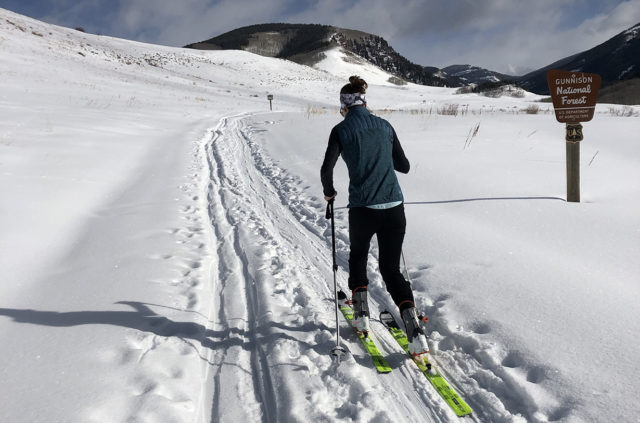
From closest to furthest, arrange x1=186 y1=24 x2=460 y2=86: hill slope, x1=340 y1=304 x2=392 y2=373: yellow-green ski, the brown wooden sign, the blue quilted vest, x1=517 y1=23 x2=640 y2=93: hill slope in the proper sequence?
the blue quilted vest
x1=340 y1=304 x2=392 y2=373: yellow-green ski
the brown wooden sign
x1=517 y1=23 x2=640 y2=93: hill slope
x1=186 y1=24 x2=460 y2=86: hill slope

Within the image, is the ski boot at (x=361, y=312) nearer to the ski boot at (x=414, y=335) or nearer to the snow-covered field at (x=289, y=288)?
the snow-covered field at (x=289, y=288)

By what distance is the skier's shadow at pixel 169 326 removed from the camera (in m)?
3.25

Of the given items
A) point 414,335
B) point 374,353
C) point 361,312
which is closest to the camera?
point 414,335

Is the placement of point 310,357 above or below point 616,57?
below

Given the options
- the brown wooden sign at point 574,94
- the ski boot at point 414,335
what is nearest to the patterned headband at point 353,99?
the ski boot at point 414,335

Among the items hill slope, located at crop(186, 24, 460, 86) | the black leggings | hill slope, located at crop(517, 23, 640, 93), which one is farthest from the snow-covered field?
hill slope, located at crop(517, 23, 640, 93)

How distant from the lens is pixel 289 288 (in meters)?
4.11

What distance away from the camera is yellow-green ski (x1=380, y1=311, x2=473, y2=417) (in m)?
2.55

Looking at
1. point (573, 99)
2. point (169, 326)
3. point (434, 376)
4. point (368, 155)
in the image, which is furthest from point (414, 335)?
point (573, 99)

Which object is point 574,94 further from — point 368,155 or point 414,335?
point 414,335

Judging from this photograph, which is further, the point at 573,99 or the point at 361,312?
the point at 573,99

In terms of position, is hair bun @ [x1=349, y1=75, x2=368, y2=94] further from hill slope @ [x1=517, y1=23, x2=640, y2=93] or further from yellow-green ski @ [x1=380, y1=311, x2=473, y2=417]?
hill slope @ [x1=517, y1=23, x2=640, y2=93]

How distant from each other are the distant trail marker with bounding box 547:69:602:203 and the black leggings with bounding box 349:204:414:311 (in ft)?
12.9

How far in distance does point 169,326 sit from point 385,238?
82.4 inches
